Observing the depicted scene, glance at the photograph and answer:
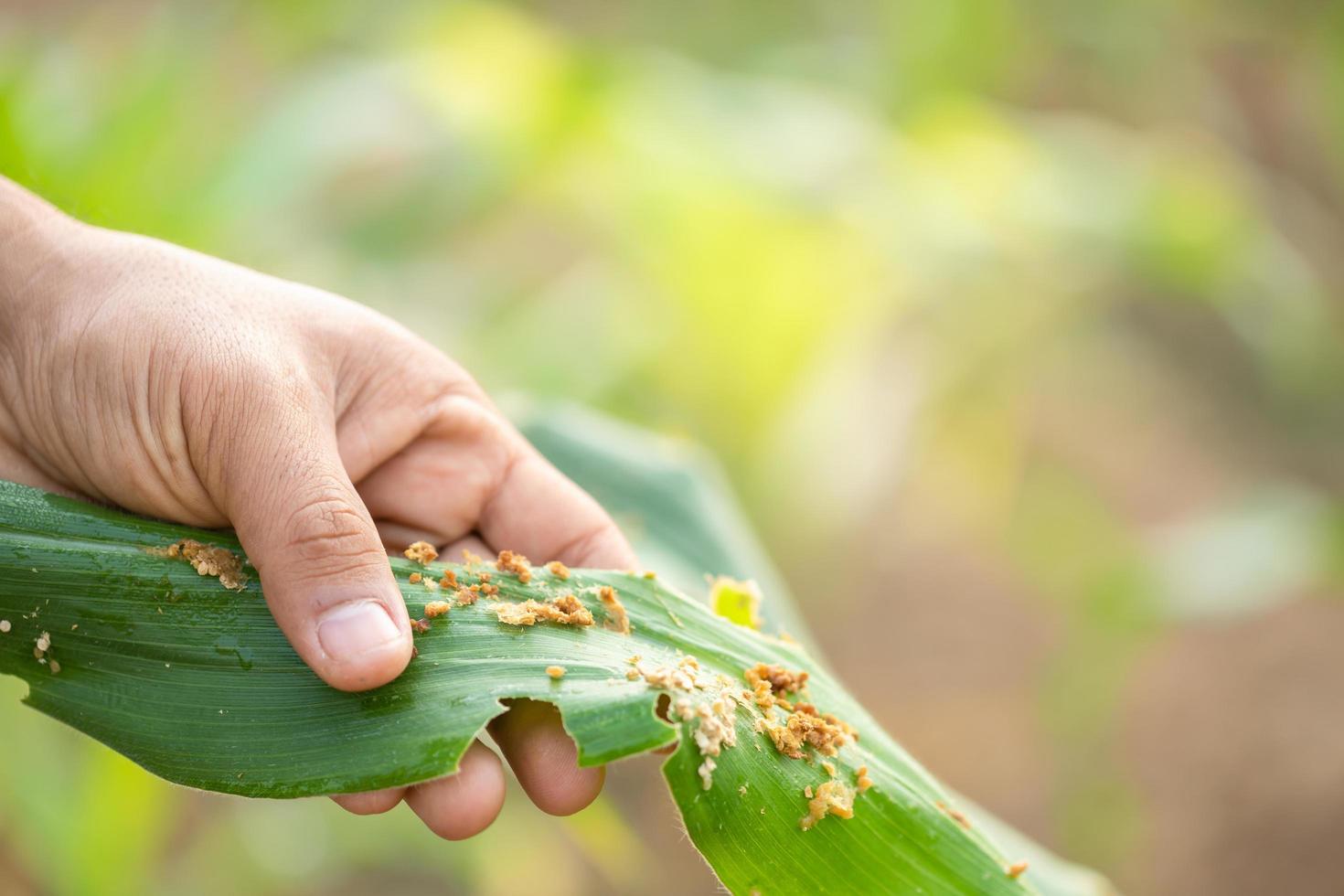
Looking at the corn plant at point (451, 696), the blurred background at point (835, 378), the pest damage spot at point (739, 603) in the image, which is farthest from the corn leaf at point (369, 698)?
the blurred background at point (835, 378)

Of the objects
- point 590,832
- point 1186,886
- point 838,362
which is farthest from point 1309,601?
point 590,832

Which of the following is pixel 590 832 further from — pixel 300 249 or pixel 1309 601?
pixel 1309 601

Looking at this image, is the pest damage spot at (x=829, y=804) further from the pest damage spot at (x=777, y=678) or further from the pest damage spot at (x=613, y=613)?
the pest damage spot at (x=613, y=613)

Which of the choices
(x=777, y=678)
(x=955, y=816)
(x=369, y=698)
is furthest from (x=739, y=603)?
(x=369, y=698)

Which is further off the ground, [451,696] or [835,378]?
[835,378]

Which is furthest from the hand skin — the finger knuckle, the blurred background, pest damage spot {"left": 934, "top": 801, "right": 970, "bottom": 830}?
the blurred background

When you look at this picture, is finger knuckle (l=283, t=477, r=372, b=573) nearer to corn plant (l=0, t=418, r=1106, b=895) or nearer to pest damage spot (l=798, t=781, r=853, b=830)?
corn plant (l=0, t=418, r=1106, b=895)

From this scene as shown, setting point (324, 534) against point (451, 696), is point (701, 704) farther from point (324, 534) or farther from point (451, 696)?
point (324, 534)
